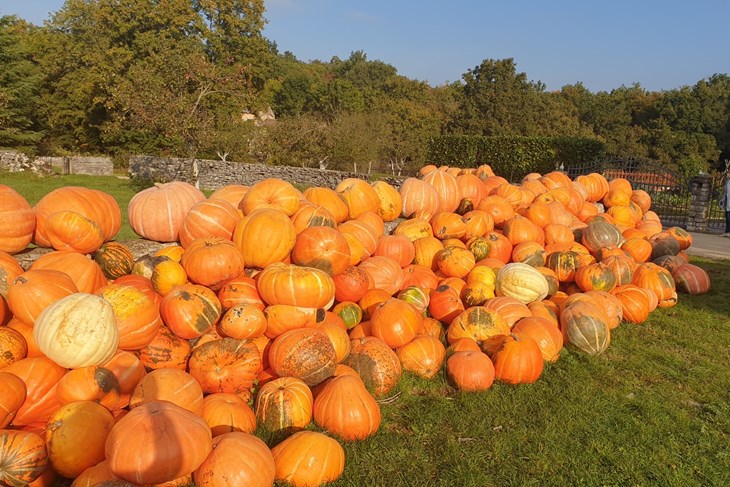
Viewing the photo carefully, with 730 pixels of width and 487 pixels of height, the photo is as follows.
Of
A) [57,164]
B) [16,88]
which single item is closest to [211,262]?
[57,164]

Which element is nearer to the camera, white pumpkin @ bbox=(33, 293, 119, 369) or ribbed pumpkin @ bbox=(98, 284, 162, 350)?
white pumpkin @ bbox=(33, 293, 119, 369)

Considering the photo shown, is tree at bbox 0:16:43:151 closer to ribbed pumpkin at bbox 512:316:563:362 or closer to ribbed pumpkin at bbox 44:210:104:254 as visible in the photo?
ribbed pumpkin at bbox 44:210:104:254

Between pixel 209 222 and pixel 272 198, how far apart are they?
71cm

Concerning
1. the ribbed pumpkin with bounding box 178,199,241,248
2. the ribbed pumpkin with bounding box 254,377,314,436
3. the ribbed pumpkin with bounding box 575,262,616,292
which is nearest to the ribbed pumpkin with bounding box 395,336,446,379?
the ribbed pumpkin with bounding box 254,377,314,436

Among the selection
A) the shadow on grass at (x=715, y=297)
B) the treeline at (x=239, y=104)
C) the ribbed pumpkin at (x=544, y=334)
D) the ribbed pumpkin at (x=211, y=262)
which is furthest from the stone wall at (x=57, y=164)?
the shadow on grass at (x=715, y=297)

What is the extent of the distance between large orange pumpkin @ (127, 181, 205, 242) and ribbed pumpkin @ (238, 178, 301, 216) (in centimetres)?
52

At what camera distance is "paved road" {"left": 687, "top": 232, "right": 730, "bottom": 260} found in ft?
35.8

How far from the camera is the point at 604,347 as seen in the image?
16.4 feet

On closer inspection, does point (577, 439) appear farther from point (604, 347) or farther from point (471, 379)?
point (604, 347)

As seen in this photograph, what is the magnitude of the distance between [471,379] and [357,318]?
45.8 inches

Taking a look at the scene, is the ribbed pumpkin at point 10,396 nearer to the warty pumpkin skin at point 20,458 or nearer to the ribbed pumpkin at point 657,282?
the warty pumpkin skin at point 20,458

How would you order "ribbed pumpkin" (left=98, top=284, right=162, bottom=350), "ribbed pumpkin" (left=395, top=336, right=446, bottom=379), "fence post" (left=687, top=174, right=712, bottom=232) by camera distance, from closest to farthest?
"ribbed pumpkin" (left=98, top=284, right=162, bottom=350) → "ribbed pumpkin" (left=395, top=336, right=446, bottom=379) → "fence post" (left=687, top=174, right=712, bottom=232)

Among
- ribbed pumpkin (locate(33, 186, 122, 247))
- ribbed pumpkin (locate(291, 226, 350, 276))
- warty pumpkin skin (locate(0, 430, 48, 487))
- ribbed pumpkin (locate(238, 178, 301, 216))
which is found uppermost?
ribbed pumpkin (locate(238, 178, 301, 216))

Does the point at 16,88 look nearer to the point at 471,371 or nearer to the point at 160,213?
the point at 160,213
